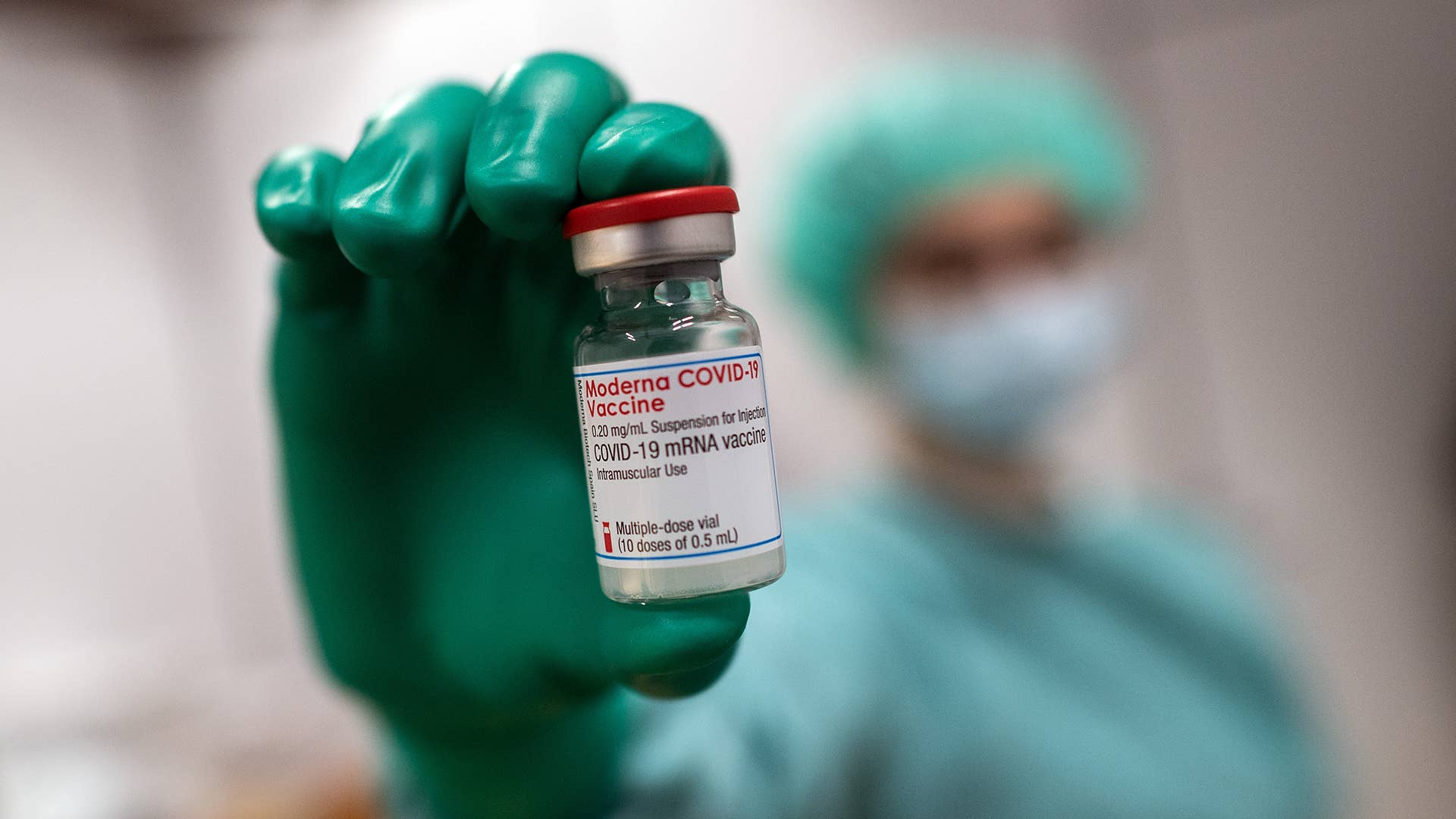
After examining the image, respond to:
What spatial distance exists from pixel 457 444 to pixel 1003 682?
863 millimetres

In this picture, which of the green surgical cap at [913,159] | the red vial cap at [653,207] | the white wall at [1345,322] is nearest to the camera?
the red vial cap at [653,207]

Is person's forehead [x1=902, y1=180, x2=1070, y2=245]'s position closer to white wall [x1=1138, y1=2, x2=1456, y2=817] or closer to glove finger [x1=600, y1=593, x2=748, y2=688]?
white wall [x1=1138, y1=2, x2=1456, y2=817]

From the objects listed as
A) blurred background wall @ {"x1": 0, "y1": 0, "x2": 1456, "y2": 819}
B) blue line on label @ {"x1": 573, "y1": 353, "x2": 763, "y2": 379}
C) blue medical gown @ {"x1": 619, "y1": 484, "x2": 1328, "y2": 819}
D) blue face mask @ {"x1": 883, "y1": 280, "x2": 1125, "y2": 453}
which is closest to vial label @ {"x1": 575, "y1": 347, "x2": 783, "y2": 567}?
blue line on label @ {"x1": 573, "y1": 353, "x2": 763, "y2": 379}

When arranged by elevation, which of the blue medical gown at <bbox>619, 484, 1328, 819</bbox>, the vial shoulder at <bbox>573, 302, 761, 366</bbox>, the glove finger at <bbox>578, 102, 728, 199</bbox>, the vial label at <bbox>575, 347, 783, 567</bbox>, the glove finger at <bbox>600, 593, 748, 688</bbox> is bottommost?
the blue medical gown at <bbox>619, 484, 1328, 819</bbox>

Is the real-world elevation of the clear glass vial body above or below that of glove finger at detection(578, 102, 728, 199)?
below

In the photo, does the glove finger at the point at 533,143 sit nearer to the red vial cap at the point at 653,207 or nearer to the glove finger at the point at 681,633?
the red vial cap at the point at 653,207

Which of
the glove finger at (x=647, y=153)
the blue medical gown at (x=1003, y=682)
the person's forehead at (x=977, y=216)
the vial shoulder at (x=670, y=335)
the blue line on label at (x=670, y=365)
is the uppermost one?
the glove finger at (x=647, y=153)

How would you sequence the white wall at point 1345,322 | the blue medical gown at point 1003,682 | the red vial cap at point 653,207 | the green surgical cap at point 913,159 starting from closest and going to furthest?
the red vial cap at point 653,207, the blue medical gown at point 1003,682, the green surgical cap at point 913,159, the white wall at point 1345,322

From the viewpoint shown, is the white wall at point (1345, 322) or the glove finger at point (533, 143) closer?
the glove finger at point (533, 143)

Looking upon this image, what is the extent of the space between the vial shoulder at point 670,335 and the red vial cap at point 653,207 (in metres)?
0.05

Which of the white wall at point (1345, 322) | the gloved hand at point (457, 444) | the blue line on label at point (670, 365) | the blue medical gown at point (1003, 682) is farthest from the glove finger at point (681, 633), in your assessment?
the white wall at point (1345, 322)

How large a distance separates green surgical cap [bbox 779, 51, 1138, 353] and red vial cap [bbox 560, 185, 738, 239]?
32.5 inches

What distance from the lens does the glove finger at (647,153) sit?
0.45 m

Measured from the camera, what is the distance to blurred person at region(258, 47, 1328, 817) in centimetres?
51
